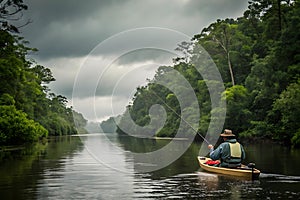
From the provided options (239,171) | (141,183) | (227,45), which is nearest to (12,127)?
(141,183)

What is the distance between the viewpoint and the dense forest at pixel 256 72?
39.8 meters

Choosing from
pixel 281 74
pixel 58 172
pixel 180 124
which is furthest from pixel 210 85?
pixel 58 172

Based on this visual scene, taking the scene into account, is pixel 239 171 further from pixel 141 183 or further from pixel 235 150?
pixel 141 183

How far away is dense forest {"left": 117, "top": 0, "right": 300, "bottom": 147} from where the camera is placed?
39.8m

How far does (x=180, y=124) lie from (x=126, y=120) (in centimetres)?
6229

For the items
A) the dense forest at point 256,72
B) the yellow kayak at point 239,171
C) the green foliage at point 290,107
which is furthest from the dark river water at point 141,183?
the dense forest at point 256,72

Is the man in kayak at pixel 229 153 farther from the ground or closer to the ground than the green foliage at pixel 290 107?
closer to the ground

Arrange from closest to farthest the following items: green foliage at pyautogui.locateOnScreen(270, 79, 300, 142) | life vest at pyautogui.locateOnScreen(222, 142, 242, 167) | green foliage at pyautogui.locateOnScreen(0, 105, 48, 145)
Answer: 1. life vest at pyautogui.locateOnScreen(222, 142, 242, 167)
2. green foliage at pyautogui.locateOnScreen(270, 79, 300, 142)
3. green foliage at pyautogui.locateOnScreen(0, 105, 48, 145)

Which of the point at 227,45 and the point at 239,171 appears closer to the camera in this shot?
the point at 239,171

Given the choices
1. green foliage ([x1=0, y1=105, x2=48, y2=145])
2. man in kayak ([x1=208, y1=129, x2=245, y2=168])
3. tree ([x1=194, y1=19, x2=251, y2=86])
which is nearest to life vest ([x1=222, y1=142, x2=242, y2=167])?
man in kayak ([x1=208, y1=129, x2=245, y2=168])

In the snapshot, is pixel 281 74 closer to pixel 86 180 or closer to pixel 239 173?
pixel 239 173

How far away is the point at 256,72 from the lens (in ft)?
164

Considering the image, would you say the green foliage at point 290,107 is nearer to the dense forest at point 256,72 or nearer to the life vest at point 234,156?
the dense forest at point 256,72

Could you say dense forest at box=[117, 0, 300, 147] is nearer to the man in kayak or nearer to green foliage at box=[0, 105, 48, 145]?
green foliage at box=[0, 105, 48, 145]
